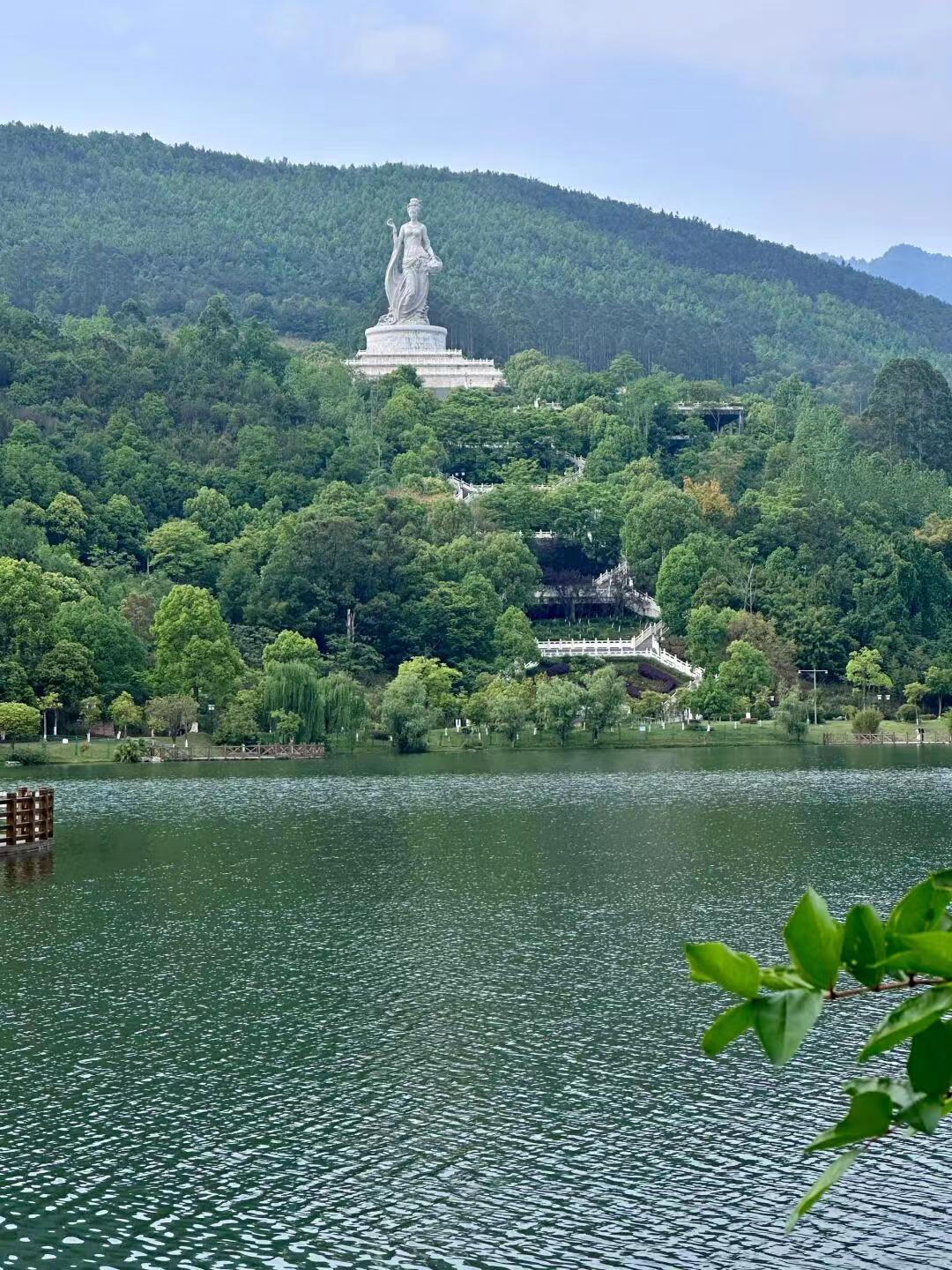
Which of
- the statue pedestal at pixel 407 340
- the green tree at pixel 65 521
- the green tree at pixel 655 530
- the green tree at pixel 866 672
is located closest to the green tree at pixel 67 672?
the green tree at pixel 65 521

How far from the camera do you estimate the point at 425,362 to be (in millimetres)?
155000

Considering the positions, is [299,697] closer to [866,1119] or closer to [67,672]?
[67,672]

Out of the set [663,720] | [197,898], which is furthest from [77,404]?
[197,898]

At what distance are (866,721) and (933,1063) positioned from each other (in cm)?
9079

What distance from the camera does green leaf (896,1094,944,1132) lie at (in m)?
4.46

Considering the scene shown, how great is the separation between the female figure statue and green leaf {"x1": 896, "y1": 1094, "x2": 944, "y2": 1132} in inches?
5736

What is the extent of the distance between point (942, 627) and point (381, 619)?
3177 cm

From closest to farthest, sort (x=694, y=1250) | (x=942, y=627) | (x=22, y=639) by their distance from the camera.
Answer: (x=694, y=1250), (x=22, y=639), (x=942, y=627)

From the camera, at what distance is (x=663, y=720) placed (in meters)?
97.0

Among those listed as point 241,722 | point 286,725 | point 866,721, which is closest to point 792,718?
point 866,721

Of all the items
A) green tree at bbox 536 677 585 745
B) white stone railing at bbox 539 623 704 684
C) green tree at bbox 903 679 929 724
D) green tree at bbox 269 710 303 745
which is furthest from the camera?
white stone railing at bbox 539 623 704 684

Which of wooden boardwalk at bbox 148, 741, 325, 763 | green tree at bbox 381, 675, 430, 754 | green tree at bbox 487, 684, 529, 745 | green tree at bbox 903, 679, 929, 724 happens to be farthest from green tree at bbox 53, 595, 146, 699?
green tree at bbox 903, 679, 929, 724

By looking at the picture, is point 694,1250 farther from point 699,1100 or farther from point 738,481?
point 738,481

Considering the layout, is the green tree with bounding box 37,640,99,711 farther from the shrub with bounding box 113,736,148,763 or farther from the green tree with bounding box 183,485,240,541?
the green tree with bounding box 183,485,240,541
